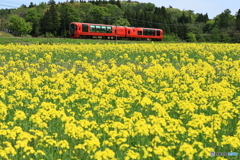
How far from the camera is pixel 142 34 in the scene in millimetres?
65812

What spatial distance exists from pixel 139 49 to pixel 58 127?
2182 cm

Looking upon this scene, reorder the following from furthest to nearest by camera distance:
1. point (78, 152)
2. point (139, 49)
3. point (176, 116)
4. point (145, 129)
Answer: point (139, 49) → point (176, 116) → point (78, 152) → point (145, 129)

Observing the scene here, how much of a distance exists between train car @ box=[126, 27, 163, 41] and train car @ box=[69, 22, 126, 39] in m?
2.15

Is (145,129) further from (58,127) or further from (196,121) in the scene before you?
(58,127)

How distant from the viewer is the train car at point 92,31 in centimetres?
5447

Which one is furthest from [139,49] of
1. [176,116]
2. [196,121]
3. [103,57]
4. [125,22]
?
[125,22]

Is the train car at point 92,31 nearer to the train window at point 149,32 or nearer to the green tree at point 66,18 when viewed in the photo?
the train window at point 149,32

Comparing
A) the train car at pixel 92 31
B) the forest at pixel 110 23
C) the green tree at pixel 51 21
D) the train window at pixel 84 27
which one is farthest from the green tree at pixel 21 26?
the train window at pixel 84 27

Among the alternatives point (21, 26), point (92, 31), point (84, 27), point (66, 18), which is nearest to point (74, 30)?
point (84, 27)

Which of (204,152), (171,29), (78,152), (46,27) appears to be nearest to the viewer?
(204,152)

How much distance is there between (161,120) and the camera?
19.9ft

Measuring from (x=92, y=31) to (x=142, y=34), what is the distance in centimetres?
1338

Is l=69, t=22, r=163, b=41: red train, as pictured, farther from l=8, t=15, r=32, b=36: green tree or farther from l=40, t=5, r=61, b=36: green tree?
l=8, t=15, r=32, b=36: green tree

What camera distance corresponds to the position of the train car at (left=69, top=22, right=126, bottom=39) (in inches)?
2144
